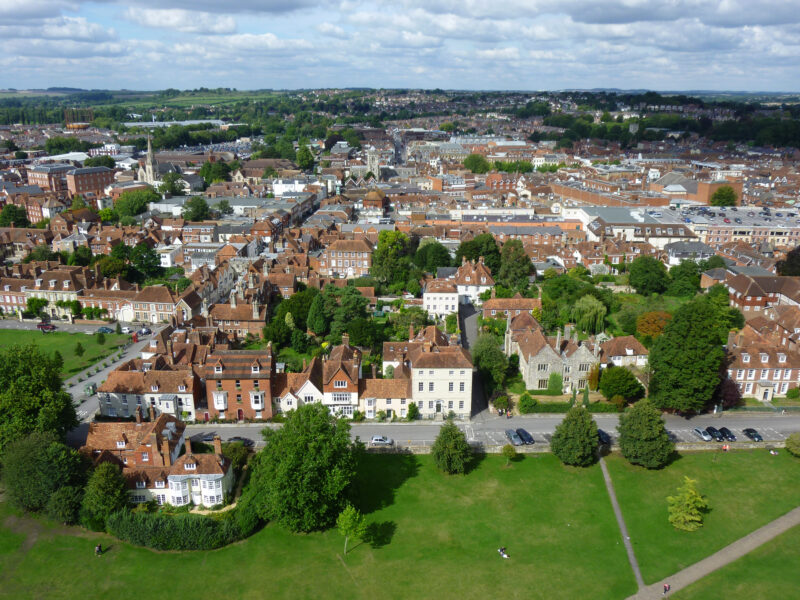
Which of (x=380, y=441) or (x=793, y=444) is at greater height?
(x=793, y=444)

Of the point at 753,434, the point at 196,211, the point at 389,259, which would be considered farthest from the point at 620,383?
the point at 196,211

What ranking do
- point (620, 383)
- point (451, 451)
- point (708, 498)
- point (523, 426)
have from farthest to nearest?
point (620, 383), point (523, 426), point (451, 451), point (708, 498)

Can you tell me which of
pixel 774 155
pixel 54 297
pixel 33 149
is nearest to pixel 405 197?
pixel 54 297

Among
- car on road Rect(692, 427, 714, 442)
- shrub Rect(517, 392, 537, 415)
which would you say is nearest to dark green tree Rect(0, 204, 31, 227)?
shrub Rect(517, 392, 537, 415)

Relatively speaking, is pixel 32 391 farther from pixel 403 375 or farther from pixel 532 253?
pixel 532 253

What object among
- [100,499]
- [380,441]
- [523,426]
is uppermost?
[100,499]

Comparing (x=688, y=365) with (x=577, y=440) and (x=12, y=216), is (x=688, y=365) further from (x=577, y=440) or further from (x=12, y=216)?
(x=12, y=216)
